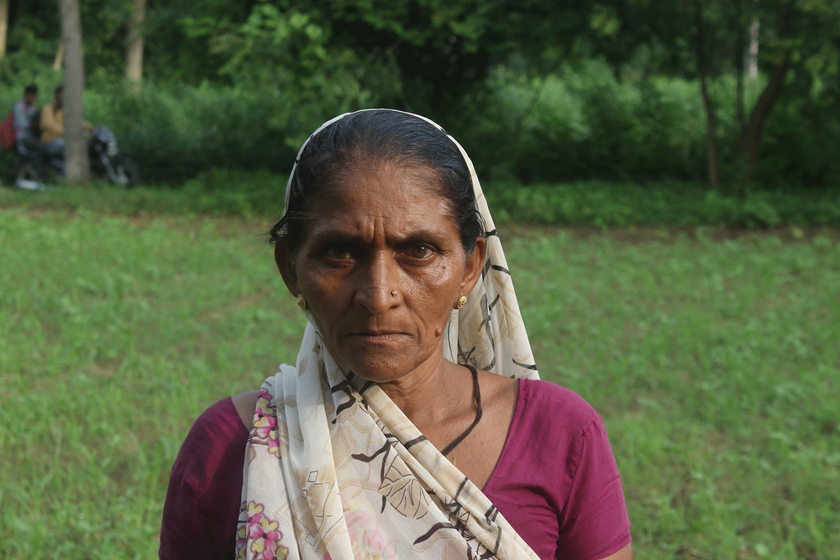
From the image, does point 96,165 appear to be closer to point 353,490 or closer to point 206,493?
point 206,493

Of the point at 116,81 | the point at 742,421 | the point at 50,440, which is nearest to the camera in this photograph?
the point at 50,440

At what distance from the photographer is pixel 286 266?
160cm

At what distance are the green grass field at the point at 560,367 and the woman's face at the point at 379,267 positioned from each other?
203 centimetres

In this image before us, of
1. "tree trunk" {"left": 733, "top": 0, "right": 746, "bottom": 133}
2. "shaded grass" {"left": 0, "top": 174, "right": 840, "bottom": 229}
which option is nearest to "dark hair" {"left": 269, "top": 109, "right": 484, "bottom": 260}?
"shaded grass" {"left": 0, "top": 174, "right": 840, "bottom": 229}

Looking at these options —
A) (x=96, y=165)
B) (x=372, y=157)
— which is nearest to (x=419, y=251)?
(x=372, y=157)

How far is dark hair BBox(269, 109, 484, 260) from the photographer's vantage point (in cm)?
143

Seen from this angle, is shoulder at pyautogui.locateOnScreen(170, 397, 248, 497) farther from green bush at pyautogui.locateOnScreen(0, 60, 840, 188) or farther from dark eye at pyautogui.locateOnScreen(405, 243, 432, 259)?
green bush at pyautogui.locateOnScreen(0, 60, 840, 188)

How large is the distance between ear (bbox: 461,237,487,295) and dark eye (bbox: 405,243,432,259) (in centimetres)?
15

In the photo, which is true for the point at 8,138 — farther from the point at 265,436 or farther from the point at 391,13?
the point at 265,436

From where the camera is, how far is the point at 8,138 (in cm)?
1242

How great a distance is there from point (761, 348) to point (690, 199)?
5.25 m

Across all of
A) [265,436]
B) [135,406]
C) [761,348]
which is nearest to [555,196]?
[761,348]

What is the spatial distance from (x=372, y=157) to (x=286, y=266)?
334 millimetres

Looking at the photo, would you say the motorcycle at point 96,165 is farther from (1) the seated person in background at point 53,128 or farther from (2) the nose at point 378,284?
(2) the nose at point 378,284
